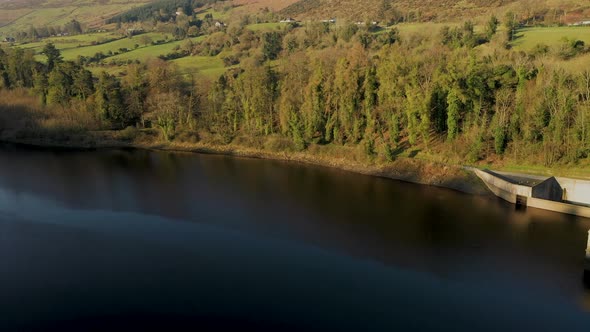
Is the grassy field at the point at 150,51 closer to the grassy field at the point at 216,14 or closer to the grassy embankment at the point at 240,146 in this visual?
the grassy embankment at the point at 240,146

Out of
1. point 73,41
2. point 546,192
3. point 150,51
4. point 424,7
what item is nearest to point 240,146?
point 546,192

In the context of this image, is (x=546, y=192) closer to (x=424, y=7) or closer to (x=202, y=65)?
(x=202, y=65)

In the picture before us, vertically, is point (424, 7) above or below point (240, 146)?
above

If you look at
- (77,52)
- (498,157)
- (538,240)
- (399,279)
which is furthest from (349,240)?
(77,52)

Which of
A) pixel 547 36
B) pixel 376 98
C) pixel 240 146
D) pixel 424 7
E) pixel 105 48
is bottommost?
pixel 240 146

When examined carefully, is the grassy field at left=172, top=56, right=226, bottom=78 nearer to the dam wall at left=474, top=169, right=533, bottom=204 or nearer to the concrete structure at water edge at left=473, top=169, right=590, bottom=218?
the dam wall at left=474, top=169, right=533, bottom=204

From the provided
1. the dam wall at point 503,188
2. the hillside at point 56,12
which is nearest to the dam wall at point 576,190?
the dam wall at point 503,188
